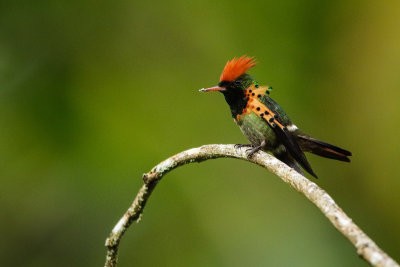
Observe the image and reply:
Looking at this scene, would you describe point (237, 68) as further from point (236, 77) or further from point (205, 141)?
point (205, 141)

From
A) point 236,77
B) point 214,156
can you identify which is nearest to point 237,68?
point 236,77

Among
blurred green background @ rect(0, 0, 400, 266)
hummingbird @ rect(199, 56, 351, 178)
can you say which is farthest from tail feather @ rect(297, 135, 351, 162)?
blurred green background @ rect(0, 0, 400, 266)

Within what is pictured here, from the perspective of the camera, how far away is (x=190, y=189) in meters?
4.03

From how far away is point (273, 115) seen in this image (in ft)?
10.8

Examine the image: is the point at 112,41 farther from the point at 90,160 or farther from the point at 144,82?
the point at 90,160

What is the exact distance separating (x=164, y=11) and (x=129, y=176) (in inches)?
65.6

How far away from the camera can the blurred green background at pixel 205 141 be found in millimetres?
3900

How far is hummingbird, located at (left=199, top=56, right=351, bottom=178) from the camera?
3.21 metres

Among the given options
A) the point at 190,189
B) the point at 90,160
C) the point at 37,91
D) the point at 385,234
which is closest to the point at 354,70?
the point at 385,234

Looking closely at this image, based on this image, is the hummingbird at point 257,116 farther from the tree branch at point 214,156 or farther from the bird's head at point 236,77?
the tree branch at point 214,156

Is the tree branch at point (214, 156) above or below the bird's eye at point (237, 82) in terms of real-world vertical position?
below

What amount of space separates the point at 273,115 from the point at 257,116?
0.34 ft

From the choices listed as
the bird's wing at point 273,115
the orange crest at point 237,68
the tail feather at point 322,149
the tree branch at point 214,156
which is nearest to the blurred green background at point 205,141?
the bird's wing at point 273,115

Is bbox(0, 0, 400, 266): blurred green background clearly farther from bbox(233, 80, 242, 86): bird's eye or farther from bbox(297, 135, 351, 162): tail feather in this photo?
bbox(297, 135, 351, 162): tail feather
